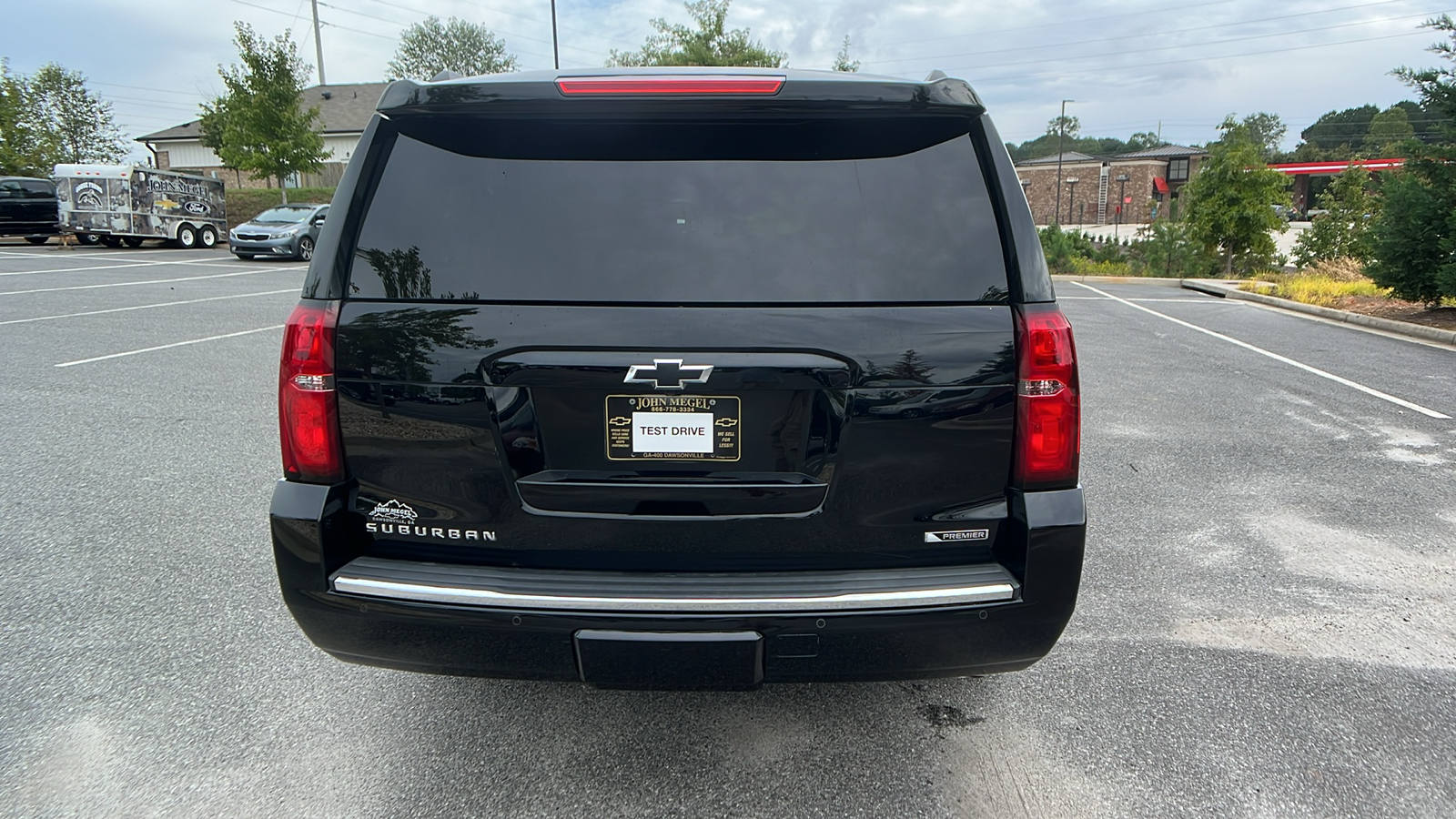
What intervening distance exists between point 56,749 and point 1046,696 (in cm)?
320

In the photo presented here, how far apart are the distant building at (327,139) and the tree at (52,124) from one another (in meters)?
7.74

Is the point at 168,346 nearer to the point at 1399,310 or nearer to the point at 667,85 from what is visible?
the point at 667,85

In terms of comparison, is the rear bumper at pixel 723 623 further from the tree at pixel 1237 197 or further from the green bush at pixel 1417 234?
the tree at pixel 1237 197

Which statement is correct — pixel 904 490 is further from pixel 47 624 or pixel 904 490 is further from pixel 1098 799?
pixel 47 624

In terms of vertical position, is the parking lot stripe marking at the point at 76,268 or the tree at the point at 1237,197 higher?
the tree at the point at 1237,197

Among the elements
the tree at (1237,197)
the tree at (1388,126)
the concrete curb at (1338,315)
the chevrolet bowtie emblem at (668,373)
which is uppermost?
the tree at (1388,126)

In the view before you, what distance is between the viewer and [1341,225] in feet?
82.4

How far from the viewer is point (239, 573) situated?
4020 mm

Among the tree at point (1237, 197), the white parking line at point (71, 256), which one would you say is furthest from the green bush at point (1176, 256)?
the white parking line at point (71, 256)

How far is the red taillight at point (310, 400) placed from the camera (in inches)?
88.6

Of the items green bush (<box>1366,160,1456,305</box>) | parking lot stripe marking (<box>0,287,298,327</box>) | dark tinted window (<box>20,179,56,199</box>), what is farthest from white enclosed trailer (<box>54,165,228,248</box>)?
green bush (<box>1366,160,1456,305</box>)

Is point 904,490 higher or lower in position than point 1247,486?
higher

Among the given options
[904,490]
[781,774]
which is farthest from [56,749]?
[904,490]

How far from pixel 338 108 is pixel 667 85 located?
211 feet
